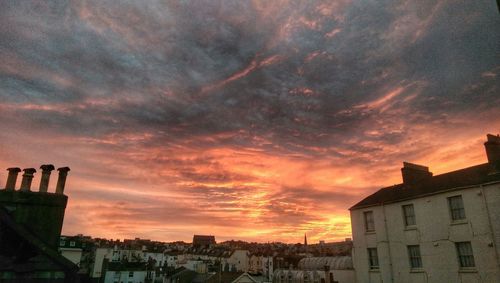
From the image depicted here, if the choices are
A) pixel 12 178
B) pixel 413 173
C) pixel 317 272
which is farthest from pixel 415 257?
pixel 317 272

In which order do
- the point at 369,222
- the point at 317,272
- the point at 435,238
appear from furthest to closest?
the point at 317,272, the point at 369,222, the point at 435,238

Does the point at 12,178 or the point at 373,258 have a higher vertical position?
the point at 12,178

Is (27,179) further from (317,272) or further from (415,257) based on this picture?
(317,272)

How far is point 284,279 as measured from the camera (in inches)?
2625

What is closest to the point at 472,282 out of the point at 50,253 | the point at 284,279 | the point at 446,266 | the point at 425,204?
the point at 446,266

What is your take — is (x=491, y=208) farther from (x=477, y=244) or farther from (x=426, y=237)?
(x=426, y=237)

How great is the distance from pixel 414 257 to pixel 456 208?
6045 millimetres

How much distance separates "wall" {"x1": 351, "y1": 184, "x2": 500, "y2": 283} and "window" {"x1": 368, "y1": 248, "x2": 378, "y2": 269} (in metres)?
0.52

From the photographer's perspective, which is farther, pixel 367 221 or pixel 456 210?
pixel 367 221

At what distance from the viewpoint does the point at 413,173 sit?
108 feet

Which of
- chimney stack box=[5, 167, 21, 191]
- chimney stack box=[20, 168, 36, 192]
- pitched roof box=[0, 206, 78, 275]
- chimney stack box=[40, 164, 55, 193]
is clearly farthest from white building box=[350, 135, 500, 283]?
chimney stack box=[5, 167, 21, 191]

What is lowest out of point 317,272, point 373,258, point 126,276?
point 126,276

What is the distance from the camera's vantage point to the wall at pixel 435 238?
2366cm

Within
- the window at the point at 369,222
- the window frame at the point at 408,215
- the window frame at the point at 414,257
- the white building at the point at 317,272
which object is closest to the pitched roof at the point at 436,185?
the window frame at the point at 408,215
